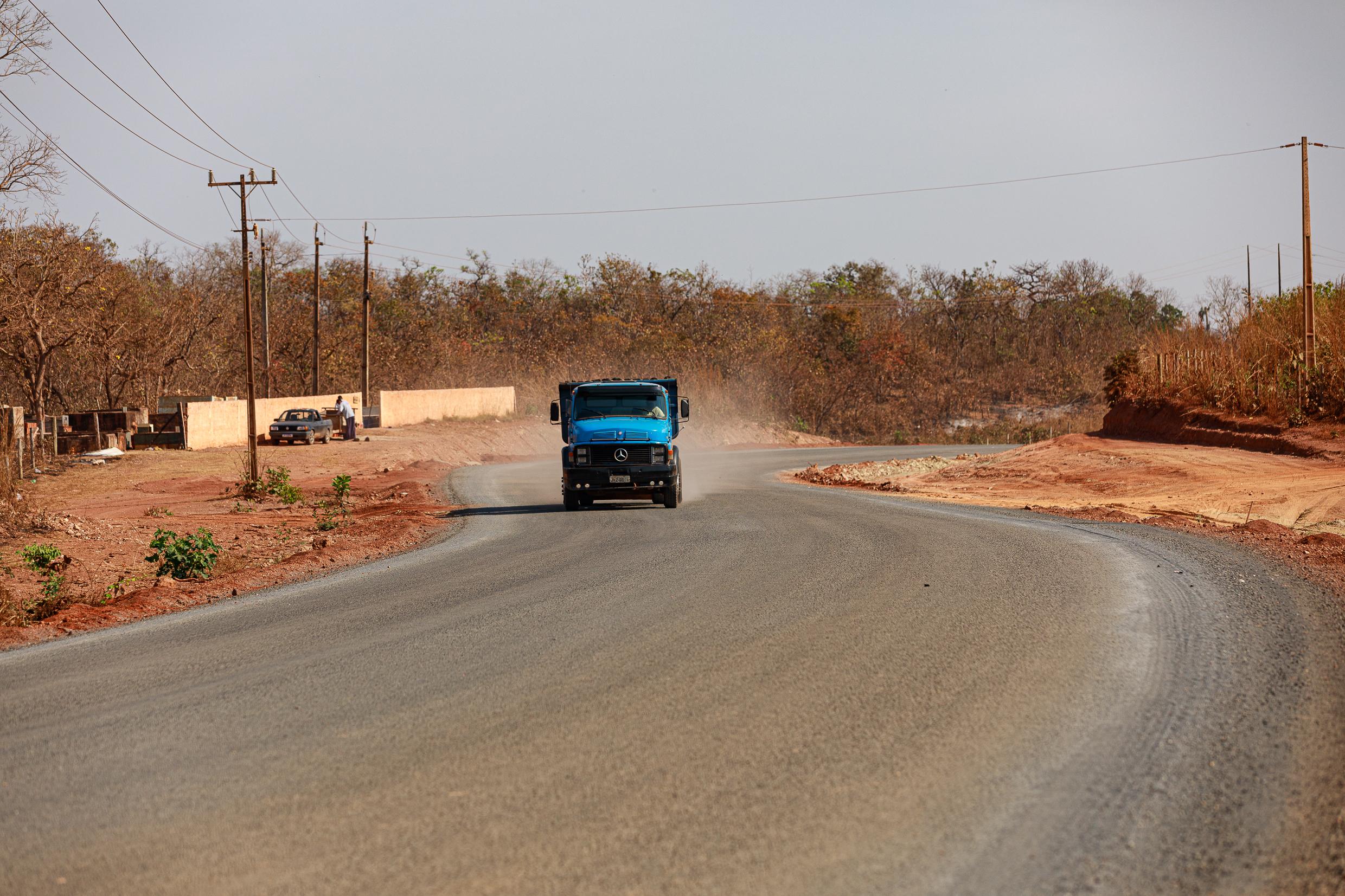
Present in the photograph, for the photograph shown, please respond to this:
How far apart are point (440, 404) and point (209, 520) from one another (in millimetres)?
41724

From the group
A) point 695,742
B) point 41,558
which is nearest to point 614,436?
point 41,558

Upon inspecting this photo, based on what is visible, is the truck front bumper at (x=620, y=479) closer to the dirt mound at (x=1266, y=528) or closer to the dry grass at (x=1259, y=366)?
the dirt mound at (x=1266, y=528)

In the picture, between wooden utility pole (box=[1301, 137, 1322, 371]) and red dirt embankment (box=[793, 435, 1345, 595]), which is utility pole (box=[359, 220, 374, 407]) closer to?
red dirt embankment (box=[793, 435, 1345, 595])

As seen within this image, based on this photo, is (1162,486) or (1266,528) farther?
(1162,486)

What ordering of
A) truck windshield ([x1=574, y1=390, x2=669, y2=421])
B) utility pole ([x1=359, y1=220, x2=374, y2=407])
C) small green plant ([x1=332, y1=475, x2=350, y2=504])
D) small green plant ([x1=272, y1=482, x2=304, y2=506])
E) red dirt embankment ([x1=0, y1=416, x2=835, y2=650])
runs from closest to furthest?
red dirt embankment ([x1=0, y1=416, x2=835, y2=650]) < truck windshield ([x1=574, y1=390, x2=669, y2=421]) < small green plant ([x1=332, y1=475, x2=350, y2=504]) < small green plant ([x1=272, y1=482, x2=304, y2=506]) < utility pole ([x1=359, y1=220, x2=374, y2=407])

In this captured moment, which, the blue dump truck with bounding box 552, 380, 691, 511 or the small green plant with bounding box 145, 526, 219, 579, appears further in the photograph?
the blue dump truck with bounding box 552, 380, 691, 511

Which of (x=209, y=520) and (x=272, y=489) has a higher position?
(x=272, y=489)

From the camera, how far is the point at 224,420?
43.4 meters

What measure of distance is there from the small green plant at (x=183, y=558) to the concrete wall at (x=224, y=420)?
96.2 ft

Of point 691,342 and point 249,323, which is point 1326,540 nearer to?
point 249,323

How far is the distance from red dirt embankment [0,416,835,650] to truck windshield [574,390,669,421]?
348 cm

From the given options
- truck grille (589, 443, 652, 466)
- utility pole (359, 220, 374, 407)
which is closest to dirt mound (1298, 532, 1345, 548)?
truck grille (589, 443, 652, 466)

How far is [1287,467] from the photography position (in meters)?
25.5

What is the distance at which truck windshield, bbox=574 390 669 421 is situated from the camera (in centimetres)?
2192
